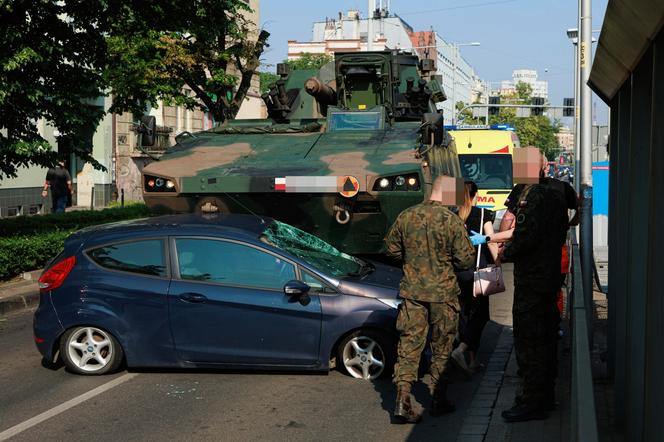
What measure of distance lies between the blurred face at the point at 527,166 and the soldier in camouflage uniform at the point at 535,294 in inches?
7.1

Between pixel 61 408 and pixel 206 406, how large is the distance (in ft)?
3.84

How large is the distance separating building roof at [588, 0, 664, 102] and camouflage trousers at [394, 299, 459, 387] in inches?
81.7

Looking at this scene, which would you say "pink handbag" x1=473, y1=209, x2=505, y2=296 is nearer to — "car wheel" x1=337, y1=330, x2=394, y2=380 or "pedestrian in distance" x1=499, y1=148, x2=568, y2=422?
"car wheel" x1=337, y1=330, x2=394, y2=380

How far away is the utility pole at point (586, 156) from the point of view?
8.95 meters

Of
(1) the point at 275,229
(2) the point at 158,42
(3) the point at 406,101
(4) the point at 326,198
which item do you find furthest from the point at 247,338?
(2) the point at 158,42

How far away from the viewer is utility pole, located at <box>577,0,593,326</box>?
8.95 m

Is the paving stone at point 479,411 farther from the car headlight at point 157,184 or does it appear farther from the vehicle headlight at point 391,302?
the car headlight at point 157,184

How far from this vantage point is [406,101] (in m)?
15.2

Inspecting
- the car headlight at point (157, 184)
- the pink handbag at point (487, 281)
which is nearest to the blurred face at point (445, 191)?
the pink handbag at point (487, 281)

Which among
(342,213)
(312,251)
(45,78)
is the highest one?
(45,78)

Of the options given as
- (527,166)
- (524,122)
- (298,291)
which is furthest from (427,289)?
(524,122)

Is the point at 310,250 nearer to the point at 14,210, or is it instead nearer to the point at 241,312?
the point at 241,312

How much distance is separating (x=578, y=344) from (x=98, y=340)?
530 centimetres

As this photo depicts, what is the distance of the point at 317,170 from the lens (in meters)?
11.9
